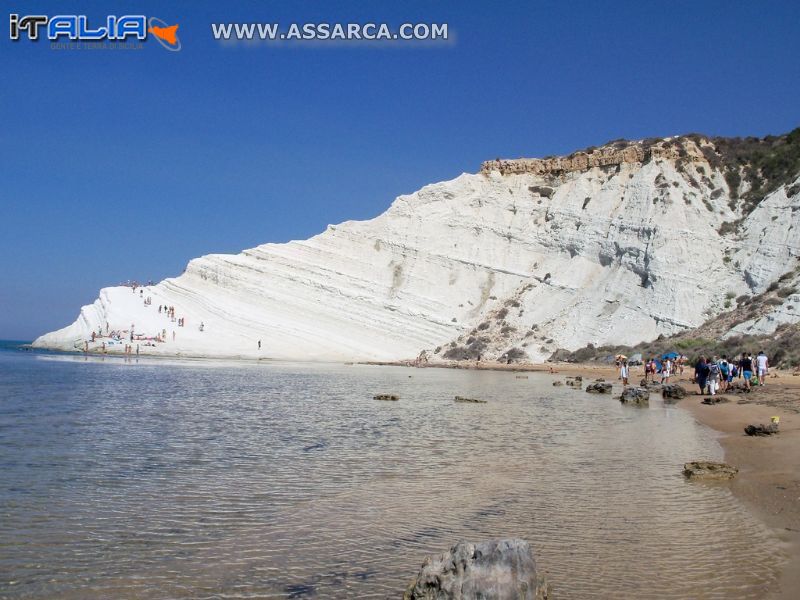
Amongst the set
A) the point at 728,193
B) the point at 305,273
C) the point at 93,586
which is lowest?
the point at 93,586

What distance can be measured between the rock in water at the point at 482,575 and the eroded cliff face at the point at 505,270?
3897cm

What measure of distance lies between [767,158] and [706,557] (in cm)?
4942

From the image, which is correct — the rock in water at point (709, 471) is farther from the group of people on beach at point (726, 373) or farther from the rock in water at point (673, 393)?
the group of people on beach at point (726, 373)

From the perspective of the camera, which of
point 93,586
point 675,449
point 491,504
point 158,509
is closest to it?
point 93,586

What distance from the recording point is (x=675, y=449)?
10961 millimetres

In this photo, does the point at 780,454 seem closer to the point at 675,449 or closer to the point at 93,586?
the point at 675,449

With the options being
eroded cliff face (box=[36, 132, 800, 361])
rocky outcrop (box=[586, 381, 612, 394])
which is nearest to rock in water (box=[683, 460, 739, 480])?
rocky outcrop (box=[586, 381, 612, 394])

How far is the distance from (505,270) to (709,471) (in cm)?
4248

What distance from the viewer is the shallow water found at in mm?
4980

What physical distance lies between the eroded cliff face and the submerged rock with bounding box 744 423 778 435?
29796 millimetres

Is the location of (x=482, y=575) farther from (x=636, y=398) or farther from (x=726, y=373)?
(x=726, y=373)

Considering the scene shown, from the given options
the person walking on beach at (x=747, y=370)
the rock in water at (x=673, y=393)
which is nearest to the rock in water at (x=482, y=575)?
the rock in water at (x=673, y=393)

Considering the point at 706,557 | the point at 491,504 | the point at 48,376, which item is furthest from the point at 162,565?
the point at 48,376

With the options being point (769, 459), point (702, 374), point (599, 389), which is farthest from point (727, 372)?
point (769, 459)
